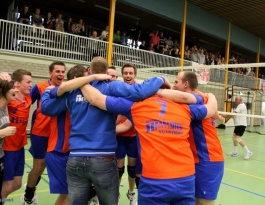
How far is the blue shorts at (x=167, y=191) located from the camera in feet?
6.23

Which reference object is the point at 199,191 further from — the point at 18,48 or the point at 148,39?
the point at 148,39

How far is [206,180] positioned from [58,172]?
1518mm

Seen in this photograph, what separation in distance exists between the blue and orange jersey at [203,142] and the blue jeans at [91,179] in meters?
0.83

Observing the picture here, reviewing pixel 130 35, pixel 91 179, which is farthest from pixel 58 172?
pixel 130 35

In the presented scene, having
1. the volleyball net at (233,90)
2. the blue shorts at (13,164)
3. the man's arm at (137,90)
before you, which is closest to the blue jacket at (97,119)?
Result: the man's arm at (137,90)

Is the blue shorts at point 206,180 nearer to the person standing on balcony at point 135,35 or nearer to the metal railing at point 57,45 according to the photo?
the metal railing at point 57,45

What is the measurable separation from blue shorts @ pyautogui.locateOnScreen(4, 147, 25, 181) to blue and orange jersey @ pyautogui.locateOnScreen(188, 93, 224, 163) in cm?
216

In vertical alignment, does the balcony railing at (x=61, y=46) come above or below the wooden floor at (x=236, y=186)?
above

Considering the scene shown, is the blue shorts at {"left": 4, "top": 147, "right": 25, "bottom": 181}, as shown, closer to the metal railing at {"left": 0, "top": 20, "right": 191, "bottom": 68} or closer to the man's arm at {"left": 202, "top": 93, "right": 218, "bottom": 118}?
the man's arm at {"left": 202, "top": 93, "right": 218, "bottom": 118}

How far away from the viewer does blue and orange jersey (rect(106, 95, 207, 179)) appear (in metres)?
1.94

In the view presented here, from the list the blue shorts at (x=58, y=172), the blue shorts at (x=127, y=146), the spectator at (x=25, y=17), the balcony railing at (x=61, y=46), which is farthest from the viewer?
the spectator at (x=25, y=17)

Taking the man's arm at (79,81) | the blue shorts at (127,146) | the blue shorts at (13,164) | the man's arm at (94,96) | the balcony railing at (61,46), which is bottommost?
the blue shorts at (13,164)

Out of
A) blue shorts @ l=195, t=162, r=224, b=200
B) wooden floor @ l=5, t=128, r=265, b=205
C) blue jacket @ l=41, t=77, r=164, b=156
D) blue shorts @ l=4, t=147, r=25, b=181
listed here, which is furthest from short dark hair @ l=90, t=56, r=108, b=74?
wooden floor @ l=5, t=128, r=265, b=205

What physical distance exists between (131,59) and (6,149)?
1082cm
